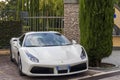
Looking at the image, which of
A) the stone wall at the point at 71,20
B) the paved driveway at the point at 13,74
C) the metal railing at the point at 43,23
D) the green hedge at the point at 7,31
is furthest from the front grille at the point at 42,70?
the metal railing at the point at 43,23

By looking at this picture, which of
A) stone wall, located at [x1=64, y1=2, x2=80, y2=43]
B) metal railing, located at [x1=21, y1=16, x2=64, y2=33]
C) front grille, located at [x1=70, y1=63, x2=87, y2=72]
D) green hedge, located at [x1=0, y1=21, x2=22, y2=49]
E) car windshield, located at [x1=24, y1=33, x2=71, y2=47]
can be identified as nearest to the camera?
front grille, located at [x1=70, y1=63, x2=87, y2=72]

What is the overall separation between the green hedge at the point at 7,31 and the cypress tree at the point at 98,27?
20.2 feet

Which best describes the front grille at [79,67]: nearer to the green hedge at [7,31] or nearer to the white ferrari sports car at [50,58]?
the white ferrari sports car at [50,58]

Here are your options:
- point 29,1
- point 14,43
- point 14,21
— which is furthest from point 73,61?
point 29,1

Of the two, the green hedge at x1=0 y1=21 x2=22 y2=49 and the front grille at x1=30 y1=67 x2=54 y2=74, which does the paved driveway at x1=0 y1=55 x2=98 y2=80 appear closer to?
the front grille at x1=30 y1=67 x2=54 y2=74

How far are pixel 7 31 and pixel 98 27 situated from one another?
6.69 meters

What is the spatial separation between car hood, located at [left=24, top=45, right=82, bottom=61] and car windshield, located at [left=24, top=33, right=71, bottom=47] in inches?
16.1

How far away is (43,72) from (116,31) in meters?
8.84

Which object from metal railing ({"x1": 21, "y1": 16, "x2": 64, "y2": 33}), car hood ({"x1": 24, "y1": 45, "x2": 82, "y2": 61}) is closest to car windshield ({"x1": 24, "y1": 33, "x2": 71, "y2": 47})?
car hood ({"x1": 24, "y1": 45, "x2": 82, "y2": 61})

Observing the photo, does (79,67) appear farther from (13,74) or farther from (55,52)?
→ (13,74)

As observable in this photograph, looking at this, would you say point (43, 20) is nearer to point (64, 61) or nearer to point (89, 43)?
point (89, 43)

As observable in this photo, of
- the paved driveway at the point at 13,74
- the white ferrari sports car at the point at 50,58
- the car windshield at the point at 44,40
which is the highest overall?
the car windshield at the point at 44,40

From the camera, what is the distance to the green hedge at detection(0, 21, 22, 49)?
1491 cm

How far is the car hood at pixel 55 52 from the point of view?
316 inches
